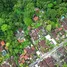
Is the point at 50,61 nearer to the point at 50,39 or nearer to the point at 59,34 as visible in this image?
the point at 50,39

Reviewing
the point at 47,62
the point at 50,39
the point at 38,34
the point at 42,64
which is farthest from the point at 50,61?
the point at 38,34

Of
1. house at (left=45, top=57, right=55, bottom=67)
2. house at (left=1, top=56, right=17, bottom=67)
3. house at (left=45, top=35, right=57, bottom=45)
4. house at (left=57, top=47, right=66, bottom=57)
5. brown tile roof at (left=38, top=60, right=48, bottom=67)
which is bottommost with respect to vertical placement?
house at (left=1, top=56, right=17, bottom=67)

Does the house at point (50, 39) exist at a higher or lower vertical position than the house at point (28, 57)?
higher

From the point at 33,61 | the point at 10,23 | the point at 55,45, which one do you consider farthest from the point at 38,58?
the point at 10,23

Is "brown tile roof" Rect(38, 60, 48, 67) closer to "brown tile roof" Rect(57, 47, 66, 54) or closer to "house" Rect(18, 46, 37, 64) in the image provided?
"house" Rect(18, 46, 37, 64)

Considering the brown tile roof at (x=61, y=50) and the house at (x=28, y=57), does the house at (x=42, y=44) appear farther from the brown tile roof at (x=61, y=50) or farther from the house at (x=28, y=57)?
the brown tile roof at (x=61, y=50)

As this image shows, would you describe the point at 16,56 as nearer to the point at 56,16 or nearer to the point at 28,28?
the point at 28,28

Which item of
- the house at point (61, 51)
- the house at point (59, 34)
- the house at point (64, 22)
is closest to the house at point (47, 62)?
the house at point (61, 51)

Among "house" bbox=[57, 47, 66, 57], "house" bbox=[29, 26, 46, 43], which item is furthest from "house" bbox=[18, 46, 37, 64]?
"house" bbox=[57, 47, 66, 57]

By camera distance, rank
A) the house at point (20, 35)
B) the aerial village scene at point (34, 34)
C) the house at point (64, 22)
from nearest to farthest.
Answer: the aerial village scene at point (34, 34) < the house at point (64, 22) < the house at point (20, 35)
